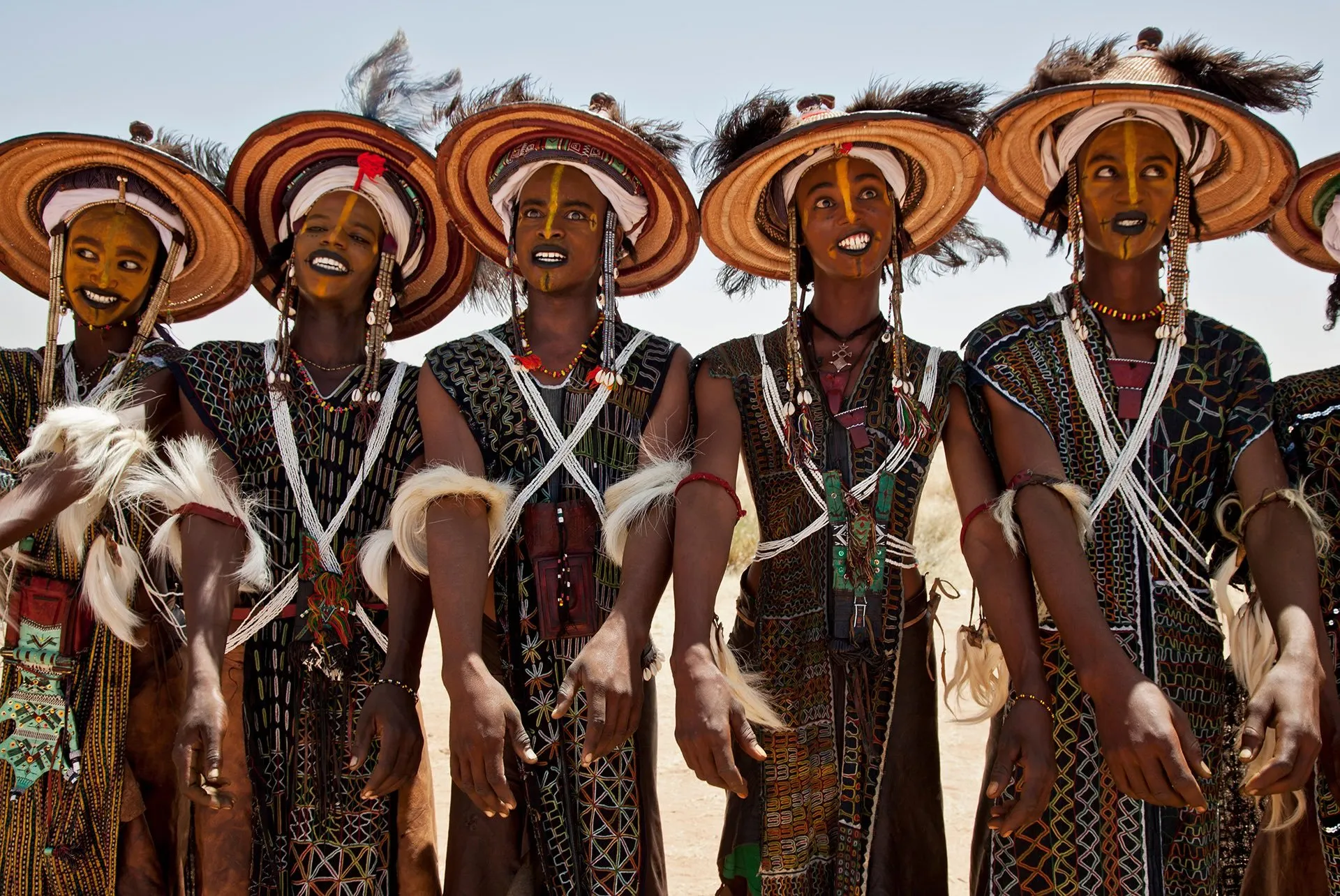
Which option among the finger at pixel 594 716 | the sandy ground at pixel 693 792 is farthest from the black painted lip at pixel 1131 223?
the finger at pixel 594 716

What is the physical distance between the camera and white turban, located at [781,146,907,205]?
4.07m

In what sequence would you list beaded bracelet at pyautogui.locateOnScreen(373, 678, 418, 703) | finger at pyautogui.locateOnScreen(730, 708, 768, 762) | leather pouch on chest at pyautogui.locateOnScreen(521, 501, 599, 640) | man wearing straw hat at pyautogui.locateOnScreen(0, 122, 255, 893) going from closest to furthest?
1. finger at pyautogui.locateOnScreen(730, 708, 768, 762)
2. beaded bracelet at pyautogui.locateOnScreen(373, 678, 418, 703)
3. leather pouch on chest at pyautogui.locateOnScreen(521, 501, 599, 640)
4. man wearing straw hat at pyautogui.locateOnScreen(0, 122, 255, 893)

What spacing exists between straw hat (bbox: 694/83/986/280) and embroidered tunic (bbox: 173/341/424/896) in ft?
4.23

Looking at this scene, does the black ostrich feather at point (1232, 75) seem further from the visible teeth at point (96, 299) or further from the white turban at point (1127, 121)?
the visible teeth at point (96, 299)

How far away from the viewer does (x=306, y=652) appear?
397 cm

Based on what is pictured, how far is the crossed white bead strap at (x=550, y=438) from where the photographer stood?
3762 mm

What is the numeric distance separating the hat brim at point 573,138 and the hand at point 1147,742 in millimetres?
A: 2143

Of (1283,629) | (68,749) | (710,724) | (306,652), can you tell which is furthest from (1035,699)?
(68,749)

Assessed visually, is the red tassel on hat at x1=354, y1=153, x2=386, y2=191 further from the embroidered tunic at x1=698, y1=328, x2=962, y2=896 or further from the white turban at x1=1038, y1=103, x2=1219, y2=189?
the white turban at x1=1038, y1=103, x2=1219, y2=189

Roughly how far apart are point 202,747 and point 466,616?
87 centimetres

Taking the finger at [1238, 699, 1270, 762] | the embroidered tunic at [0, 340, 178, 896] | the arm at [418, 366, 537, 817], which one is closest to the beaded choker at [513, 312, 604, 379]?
the arm at [418, 366, 537, 817]

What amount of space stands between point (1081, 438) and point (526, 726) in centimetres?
191

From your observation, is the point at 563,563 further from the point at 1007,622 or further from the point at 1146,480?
the point at 1146,480

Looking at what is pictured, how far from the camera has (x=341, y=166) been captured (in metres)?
4.44
